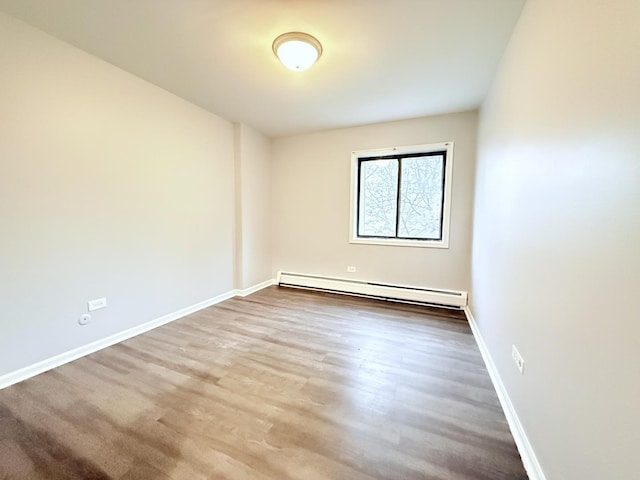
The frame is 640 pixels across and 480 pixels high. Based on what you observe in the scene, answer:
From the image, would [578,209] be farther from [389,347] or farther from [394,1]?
[389,347]

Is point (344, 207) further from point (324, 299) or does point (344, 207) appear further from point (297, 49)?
point (297, 49)

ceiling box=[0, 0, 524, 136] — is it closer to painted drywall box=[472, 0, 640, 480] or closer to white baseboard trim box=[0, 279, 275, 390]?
painted drywall box=[472, 0, 640, 480]

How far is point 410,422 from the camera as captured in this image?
1.64m

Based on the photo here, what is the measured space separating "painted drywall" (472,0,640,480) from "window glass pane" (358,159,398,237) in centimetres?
226

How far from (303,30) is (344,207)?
2.59 m

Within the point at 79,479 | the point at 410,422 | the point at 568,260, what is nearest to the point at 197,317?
the point at 79,479

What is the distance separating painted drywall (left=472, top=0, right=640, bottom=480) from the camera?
0.78m

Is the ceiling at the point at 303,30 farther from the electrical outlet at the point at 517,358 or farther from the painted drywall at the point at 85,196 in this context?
the electrical outlet at the point at 517,358

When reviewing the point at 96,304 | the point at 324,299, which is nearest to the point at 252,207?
the point at 324,299

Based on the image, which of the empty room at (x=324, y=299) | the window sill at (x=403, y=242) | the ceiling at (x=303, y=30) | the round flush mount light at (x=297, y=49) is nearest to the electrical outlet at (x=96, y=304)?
the empty room at (x=324, y=299)

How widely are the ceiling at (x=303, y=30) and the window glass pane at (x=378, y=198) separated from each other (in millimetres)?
1061

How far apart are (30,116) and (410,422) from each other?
351cm

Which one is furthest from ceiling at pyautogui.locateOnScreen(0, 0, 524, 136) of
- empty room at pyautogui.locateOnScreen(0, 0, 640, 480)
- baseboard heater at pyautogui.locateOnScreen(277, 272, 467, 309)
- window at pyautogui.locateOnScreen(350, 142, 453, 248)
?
baseboard heater at pyautogui.locateOnScreen(277, 272, 467, 309)

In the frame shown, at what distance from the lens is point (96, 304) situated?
247cm
